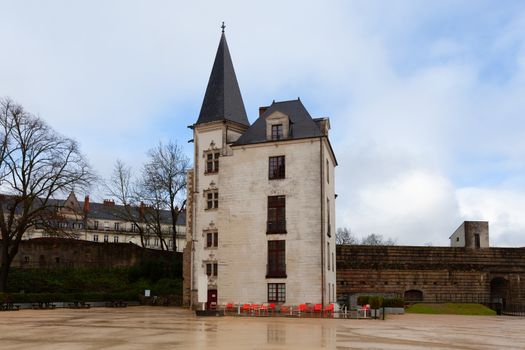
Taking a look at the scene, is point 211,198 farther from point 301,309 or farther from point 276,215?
point 301,309

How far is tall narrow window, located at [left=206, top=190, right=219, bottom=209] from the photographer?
1412 inches

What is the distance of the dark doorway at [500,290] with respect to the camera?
4591 centimetres

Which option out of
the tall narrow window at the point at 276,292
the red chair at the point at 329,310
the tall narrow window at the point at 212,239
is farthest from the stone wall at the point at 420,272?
the red chair at the point at 329,310

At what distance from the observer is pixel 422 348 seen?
14664 millimetres

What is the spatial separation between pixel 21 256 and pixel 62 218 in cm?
1087

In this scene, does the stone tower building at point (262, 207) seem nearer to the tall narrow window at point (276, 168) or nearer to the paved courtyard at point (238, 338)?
the tall narrow window at point (276, 168)

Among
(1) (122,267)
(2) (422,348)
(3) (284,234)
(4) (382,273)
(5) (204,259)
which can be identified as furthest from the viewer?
(1) (122,267)

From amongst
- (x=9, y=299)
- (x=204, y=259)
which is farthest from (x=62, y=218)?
(x=204, y=259)

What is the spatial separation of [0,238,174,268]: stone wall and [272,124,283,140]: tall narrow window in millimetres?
20868

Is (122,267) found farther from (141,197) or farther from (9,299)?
(9,299)

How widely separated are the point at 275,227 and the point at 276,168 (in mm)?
3430

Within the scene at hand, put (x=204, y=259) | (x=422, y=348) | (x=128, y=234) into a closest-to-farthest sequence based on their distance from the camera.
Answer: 1. (x=422, y=348)
2. (x=204, y=259)
3. (x=128, y=234)

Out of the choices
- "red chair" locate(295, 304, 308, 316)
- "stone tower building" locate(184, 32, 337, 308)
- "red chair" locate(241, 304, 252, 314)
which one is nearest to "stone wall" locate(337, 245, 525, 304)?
"stone tower building" locate(184, 32, 337, 308)

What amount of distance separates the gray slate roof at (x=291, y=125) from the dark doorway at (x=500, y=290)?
73.5 ft
